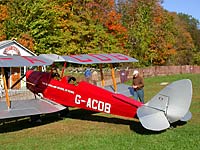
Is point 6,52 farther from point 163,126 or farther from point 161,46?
point 161,46

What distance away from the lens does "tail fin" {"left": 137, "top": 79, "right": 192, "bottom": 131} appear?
8.25 m

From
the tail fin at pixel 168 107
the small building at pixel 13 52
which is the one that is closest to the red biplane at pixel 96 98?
the tail fin at pixel 168 107

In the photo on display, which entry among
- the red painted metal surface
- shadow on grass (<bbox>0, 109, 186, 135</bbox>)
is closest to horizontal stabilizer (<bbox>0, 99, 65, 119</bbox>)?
the red painted metal surface

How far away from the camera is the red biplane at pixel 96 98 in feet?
27.7

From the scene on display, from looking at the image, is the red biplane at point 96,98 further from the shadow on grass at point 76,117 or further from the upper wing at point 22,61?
the shadow on grass at point 76,117

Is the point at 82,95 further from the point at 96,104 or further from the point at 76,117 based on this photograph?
the point at 76,117

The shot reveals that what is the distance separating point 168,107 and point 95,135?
2.21 m

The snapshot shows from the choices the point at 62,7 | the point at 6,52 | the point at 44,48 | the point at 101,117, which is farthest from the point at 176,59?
the point at 101,117

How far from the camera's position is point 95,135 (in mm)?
9352

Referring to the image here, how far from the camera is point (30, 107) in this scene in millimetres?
10969

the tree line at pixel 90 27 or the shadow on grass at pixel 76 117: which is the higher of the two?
the tree line at pixel 90 27

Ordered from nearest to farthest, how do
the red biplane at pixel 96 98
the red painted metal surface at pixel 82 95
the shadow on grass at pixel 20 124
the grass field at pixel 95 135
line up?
the grass field at pixel 95 135 → the red biplane at pixel 96 98 → the red painted metal surface at pixel 82 95 → the shadow on grass at pixel 20 124

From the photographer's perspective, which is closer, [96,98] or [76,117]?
[96,98]

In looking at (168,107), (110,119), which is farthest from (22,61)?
(168,107)
